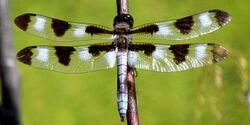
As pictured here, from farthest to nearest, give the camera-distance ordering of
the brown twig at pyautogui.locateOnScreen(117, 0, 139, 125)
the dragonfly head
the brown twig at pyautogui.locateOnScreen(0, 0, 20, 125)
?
the brown twig at pyautogui.locateOnScreen(0, 0, 20, 125)
the dragonfly head
the brown twig at pyautogui.locateOnScreen(117, 0, 139, 125)

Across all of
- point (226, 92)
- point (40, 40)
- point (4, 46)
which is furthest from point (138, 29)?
point (40, 40)

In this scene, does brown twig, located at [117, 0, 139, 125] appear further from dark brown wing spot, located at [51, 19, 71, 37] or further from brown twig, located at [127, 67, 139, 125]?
dark brown wing spot, located at [51, 19, 71, 37]

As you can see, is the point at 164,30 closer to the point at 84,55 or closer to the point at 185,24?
the point at 185,24

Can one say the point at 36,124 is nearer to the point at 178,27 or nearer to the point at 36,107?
the point at 36,107

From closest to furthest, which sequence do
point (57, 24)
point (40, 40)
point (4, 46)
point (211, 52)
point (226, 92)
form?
1. point (211, 52)
2. point (57, 24)
3. point (4, 46)
4. point (226, 92)
5. point (40, 40)

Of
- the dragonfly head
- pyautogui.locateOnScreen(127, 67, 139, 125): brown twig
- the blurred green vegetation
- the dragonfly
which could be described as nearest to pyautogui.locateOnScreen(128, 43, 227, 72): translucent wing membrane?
the dragonfly

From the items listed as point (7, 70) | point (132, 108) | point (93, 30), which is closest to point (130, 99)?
point (132, 108)

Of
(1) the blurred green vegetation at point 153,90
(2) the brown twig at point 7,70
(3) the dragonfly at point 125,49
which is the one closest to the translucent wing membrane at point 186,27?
(3) the dragonfly at point 125,49
